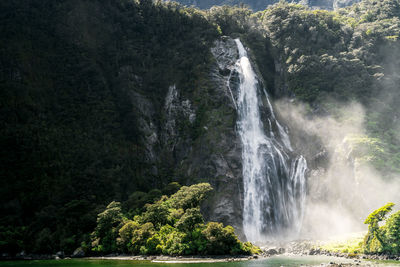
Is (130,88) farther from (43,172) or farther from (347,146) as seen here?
(347,146)

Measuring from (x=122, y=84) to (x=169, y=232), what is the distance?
126 ft

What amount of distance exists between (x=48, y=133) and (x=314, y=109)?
46676 millimetres

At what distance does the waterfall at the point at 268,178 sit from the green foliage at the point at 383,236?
16827 millimetres

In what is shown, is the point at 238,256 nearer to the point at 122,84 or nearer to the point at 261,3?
the point at 122,84

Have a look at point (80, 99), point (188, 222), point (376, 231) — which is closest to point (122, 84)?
point (80, 99)

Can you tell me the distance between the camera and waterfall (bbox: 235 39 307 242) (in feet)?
181

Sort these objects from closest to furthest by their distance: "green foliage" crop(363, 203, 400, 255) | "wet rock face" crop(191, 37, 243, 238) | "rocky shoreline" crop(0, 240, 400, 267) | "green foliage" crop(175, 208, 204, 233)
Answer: "green foliage" crop(363, 203, 400, 255) → "rocky shoreline" crop(0, 240, 400, 267) → "green foliage" crop(175, 208, 204, 233) → "wet rock face" crop(191, 37, 243, 238)

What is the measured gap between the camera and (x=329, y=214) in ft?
185

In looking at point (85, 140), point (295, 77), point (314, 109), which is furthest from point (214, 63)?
point (85, 140)

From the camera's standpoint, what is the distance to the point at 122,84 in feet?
242

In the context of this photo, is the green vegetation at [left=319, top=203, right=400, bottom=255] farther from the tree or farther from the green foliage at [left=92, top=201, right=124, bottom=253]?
the green foliage at [left=92, top=201, right=124, bottom=253]

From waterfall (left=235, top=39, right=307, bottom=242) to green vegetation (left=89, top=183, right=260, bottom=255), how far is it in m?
11.1

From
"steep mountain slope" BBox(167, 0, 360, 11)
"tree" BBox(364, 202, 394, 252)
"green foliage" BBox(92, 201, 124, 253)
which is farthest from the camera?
"steep mountain slope" BBox(167, 0, 360, 11)

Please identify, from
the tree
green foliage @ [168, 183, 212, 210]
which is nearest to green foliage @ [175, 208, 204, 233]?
green foliage @ [168, 183, 212, 210]
